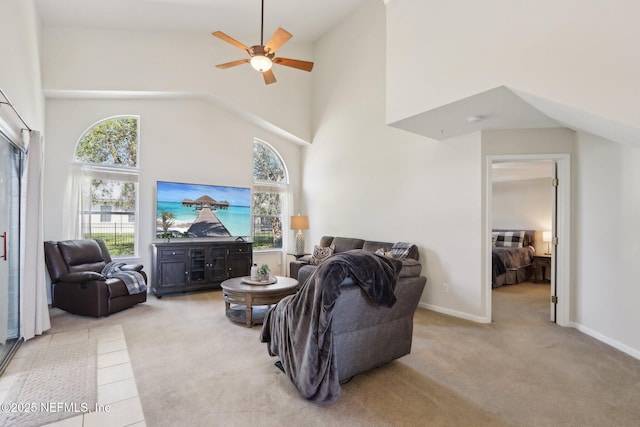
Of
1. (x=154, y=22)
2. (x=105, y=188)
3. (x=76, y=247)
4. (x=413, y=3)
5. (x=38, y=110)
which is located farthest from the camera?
(x=105, y=188)

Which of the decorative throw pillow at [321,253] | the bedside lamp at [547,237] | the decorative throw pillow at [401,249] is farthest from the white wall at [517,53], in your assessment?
the bedside lamp at [547,237]

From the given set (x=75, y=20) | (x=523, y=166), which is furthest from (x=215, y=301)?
(x=523, y=166)

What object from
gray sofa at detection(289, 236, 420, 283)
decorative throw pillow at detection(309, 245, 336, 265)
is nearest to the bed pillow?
gray sofa at detection(289, 236, 420, 283)

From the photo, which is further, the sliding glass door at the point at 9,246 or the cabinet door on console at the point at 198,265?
the cabinet door on console at the point at 198,265

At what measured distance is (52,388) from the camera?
7.82 ft

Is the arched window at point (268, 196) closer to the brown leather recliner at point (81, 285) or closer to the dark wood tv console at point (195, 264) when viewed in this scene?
the dark wood tv console at point (195, 264)

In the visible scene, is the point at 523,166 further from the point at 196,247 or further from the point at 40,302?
the point at 40,302

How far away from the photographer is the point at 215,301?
4.98 meters

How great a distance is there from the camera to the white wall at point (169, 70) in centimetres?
464

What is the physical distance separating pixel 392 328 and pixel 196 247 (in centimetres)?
390

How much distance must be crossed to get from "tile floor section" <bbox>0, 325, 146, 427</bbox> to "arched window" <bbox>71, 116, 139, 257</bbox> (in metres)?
2.05

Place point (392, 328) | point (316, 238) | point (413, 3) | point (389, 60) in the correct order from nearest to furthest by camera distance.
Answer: point (392, 328)
point (413, 3)
point (389, 60)
point (316, 238)

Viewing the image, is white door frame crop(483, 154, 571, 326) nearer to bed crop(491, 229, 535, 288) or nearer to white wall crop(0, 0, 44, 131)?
bed crop(491, 229, 535, 288)

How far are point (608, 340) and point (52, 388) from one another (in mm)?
5038
